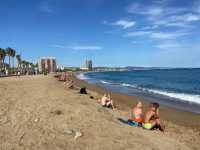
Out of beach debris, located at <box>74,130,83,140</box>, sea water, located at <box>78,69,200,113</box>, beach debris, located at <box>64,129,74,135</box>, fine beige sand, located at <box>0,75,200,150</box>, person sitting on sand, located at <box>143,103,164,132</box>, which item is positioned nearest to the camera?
fine beige sand, located at <box>0,75,200,150</box>

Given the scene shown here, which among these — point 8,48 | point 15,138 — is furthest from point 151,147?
point 8,48

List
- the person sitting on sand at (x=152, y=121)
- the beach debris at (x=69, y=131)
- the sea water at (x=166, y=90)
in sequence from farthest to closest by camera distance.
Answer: the sea water at (x=166, y=90)
the person sitting on sand at (x=152, y=121)
the beach debris at (x=69, y=131)

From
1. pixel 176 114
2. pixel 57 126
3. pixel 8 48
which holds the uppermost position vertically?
pixel 8 48

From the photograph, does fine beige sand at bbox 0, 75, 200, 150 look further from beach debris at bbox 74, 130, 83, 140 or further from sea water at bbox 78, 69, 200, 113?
sea water at bbox 78, 69, 200, 113

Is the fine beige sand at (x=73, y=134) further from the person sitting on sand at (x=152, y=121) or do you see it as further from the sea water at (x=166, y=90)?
the sea water at (x=166, y=90)

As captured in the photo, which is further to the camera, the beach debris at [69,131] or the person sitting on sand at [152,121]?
the person sitting on sand at [152,121]

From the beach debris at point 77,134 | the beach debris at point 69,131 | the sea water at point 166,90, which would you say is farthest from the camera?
the sea water at point 166,90

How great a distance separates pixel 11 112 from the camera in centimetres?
953

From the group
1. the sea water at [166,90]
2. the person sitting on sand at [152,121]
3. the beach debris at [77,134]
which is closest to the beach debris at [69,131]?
the beach debris at [77,134]

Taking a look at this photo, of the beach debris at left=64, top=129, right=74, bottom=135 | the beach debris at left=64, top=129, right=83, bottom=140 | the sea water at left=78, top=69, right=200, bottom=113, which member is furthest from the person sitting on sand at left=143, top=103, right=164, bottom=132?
the sea water at left=78, top=69, right=200, bottom=113

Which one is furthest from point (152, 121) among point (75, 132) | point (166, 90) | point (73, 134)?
point (166, 90)

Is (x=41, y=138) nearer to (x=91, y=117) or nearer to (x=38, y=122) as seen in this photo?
(x=38, y=122)

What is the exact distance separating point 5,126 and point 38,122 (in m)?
1.09

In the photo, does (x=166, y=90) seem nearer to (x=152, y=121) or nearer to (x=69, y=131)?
(x=152, y=121)
